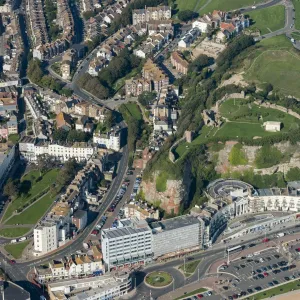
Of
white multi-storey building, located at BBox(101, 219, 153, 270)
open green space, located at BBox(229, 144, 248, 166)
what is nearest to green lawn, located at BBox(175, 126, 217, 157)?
open green space, located at BBox(229, 144, 248, 166)

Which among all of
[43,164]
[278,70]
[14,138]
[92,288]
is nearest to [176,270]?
[92,288]

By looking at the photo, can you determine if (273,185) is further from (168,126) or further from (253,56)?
(253,56)

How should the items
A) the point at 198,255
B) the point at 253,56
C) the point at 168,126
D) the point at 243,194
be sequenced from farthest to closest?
the point at 253,56 < the point at 168,126 < the point at 243,194 < the point at 198,255

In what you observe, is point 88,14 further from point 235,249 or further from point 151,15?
point 235,249

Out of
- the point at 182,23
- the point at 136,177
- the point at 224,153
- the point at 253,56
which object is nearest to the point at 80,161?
the point at 136,177

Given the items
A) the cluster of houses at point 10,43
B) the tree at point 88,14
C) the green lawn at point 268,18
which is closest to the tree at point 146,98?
the cluster of houses at point 10,43

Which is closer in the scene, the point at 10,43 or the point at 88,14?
the point at 10,43
